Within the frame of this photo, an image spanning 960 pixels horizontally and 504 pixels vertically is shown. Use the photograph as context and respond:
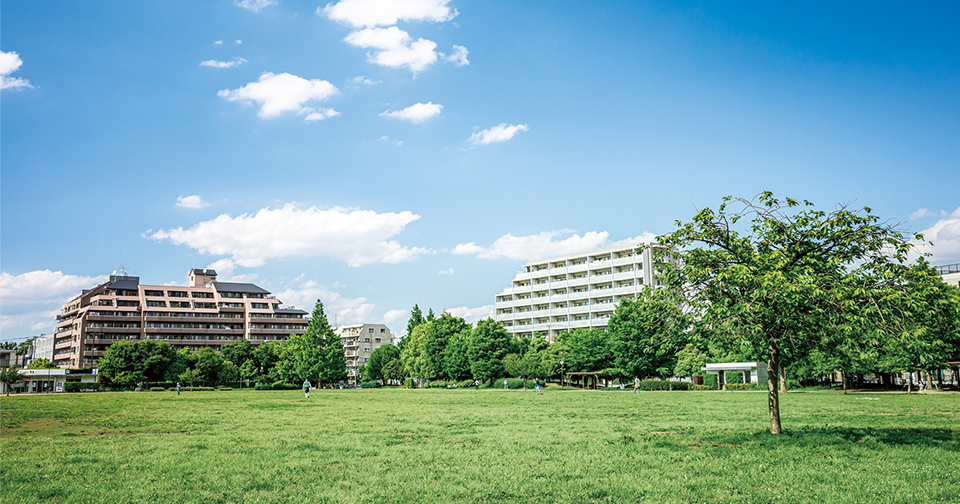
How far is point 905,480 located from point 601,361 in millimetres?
82145

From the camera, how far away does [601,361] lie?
94188 millimetres

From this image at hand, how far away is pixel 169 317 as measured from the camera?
540 ft

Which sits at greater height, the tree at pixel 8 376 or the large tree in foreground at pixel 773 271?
the large tree in foreground at pixel 773 271

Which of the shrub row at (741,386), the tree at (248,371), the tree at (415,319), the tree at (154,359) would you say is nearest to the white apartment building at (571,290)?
the tree at (415,319)

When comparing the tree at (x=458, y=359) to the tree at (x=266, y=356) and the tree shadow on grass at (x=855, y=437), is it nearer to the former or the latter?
the tree at (x=266, y=356)

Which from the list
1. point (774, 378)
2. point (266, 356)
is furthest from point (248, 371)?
point (774, 378)

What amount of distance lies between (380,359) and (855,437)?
137326 mm

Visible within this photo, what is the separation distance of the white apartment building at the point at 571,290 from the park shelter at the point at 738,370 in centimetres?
5069

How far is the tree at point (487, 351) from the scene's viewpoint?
340 ft

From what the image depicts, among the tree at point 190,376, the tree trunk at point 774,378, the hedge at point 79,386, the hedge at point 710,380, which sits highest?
the tree trunk at point 774,378

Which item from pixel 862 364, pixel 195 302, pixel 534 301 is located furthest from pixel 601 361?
pixel 195 302

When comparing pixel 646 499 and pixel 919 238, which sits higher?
pixel 919 238

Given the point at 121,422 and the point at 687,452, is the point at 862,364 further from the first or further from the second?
the point at 121,422

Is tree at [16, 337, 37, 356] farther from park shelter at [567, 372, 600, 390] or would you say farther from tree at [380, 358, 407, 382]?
park shelter at [567, 372, 600, 390]
